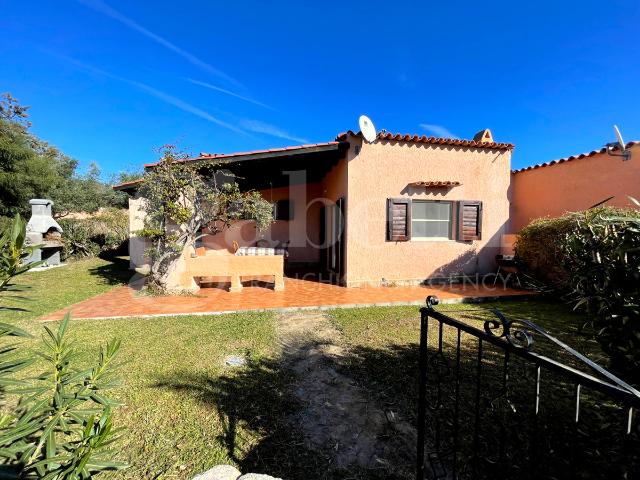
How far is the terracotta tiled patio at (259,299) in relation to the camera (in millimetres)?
7148

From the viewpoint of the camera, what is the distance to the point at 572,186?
10523 mm

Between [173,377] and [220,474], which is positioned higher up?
[220,474]

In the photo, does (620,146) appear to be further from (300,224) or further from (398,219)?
(300,224)

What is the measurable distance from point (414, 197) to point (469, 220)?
2.36m

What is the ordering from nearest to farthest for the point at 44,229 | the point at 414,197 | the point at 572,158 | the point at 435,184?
the point at 435,184
the point at 414,197
the point at 572,158
the point at 44,229

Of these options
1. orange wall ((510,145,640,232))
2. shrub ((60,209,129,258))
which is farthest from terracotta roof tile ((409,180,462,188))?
shrub ((60,209,129,258))

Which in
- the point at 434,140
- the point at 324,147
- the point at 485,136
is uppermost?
the point at 485,136

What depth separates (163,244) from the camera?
8.71 meters

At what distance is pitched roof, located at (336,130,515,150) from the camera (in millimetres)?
9273

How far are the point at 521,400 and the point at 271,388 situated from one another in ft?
10.5

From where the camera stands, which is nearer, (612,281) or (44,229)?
(612,281)

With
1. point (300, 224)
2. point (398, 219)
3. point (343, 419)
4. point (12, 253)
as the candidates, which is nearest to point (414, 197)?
point (398, 219)

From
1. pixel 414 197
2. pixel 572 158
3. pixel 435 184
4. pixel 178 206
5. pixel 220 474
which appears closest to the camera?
pixel 220 474

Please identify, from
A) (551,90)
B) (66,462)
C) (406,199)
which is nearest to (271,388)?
(66,462)
